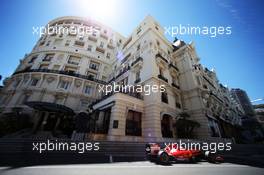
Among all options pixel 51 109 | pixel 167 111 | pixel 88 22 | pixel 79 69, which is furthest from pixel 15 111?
pixel 88 22

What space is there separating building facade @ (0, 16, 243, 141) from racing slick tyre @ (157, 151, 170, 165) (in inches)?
224

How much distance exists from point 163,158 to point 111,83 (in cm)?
1950

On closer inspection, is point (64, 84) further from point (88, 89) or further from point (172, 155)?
point (172, 155)

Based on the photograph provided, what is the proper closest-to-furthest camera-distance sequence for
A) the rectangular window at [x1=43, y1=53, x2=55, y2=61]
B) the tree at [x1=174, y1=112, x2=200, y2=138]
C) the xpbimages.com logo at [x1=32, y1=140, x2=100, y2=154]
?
1. the xpbimages.com logo at [x1=32, y1=140, x2=100, y2=154]
2. the tree at [x1=174, y1=112, x2=200, y2=138]
3. the rectangular window at [x1=43, y1=53, x2=55, y2=61]

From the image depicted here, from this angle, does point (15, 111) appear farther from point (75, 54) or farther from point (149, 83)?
point (149, 83)

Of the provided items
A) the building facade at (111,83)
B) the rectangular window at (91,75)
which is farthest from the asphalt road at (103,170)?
the rectangular window at (91,75)

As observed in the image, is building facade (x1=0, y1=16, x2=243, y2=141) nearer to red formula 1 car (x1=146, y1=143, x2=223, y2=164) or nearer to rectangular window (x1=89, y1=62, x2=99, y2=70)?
rectangular window (x1=89, y1=62, x2=99, y2=70)

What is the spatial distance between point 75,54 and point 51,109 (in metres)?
15.6

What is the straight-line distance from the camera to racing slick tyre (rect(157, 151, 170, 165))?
7.10 metres

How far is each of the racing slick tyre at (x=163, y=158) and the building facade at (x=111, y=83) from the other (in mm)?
5698

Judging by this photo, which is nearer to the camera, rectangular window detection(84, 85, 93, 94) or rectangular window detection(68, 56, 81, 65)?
rectangular window detection(84, 85, 93, 94)

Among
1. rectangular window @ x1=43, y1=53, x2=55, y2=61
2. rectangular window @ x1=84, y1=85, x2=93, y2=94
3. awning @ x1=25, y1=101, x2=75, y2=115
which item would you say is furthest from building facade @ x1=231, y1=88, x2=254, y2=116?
rectangular window @ x1=43, y1=53, x2=55, y2=61

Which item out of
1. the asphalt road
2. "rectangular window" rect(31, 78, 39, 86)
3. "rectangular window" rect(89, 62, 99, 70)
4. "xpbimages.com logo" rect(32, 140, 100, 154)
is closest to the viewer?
the asphalt road

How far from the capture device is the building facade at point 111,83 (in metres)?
14.4
